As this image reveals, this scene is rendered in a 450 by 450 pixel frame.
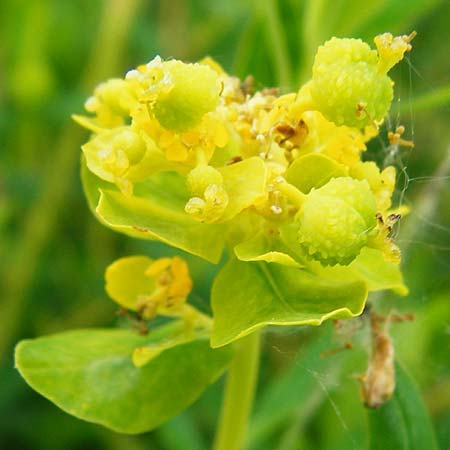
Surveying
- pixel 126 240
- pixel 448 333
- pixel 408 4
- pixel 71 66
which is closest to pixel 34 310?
pixel 126 240

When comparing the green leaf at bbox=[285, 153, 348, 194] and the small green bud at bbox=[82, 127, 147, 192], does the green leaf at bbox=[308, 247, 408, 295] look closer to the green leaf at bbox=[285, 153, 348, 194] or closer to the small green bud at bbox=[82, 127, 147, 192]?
the green leaf at bbox=[285, 153, 348, 194]

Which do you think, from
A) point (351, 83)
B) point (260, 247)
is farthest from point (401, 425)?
point (351, 83)

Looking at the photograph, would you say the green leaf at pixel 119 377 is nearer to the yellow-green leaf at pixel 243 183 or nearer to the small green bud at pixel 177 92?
the yellow-green leaf at pixel 243 183

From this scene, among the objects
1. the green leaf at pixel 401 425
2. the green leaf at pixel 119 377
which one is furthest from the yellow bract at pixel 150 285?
the green leaf at pixel 401 425

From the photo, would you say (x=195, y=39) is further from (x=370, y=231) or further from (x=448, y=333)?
(x=370, y=231)

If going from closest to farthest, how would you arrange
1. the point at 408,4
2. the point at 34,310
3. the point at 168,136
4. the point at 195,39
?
1. the point at 168,136
2. the point at 408,4
3. the point at 34,310
4. the point at 195,39

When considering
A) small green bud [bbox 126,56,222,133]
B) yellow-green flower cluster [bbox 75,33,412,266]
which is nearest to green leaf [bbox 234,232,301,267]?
yellow-green flower cluster [bbox 75,33,412,266]

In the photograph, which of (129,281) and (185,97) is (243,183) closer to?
(185,97)
